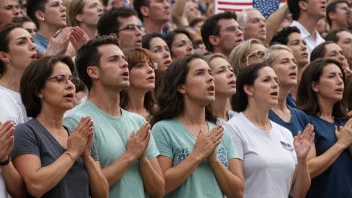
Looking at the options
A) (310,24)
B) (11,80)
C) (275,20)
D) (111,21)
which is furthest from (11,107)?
(275,20)

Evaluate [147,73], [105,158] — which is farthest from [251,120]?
[105,158]

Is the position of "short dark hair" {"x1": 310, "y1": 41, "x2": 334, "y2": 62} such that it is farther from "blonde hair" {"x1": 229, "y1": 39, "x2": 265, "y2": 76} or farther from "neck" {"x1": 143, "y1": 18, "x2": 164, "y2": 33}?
"neck" {"x1": 143, "y1": 18, "x2": 164, "y2": 33}

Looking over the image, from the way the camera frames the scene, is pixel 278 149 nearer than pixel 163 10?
Yes

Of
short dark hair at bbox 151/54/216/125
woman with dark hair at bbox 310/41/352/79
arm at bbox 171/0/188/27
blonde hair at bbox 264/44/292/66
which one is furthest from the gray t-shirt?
arm at bbox 171/0/188/27

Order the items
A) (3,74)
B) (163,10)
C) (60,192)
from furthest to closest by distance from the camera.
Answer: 1. (163,10)
2. (3,74)
3. (60,192)

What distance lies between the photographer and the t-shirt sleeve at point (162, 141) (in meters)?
7.88

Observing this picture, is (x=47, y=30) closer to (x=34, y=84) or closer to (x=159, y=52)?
(x=159, y=52)

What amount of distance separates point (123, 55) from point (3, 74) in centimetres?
104

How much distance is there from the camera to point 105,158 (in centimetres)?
740

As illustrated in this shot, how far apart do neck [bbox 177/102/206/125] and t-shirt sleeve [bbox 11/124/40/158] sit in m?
1.62

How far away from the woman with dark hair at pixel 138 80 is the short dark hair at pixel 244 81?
82 centimetres

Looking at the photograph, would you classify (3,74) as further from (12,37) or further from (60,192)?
(60,192)

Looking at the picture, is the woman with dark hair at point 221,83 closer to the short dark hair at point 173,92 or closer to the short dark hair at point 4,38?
the short dark hair at point 173,92

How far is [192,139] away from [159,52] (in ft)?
6.35
